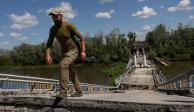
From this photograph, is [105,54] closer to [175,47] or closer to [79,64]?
[79,64]

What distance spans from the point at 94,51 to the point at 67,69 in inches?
4553

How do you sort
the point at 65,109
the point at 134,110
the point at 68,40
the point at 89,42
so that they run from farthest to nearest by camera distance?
the point at 89,42, the point at 68,40, the point at 65,109, the point at 134,110

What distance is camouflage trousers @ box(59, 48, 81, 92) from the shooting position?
732cm

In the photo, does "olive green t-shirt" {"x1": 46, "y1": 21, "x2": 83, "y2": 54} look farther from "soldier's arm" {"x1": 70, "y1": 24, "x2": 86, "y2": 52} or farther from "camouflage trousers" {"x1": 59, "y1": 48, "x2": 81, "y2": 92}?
"camouflage trousers" {"x1": 59, "y1": 48, "x2": 81, "y2": 92}

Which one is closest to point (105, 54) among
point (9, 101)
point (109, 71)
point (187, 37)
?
point (187, 37)

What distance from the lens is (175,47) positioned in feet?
377

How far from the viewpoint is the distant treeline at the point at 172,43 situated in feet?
356

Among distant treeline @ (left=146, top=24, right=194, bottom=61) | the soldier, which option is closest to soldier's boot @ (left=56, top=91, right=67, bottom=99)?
the soldier

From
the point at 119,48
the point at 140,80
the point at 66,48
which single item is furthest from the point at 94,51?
the point at 66,48

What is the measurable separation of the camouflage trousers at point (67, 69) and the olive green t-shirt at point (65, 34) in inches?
5.3

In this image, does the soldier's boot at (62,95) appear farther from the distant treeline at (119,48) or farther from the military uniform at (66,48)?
the distant treeline at (119,48)

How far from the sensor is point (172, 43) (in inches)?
4808

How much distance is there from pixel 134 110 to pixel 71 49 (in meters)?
2.16

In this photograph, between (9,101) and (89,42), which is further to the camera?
(89,42)
